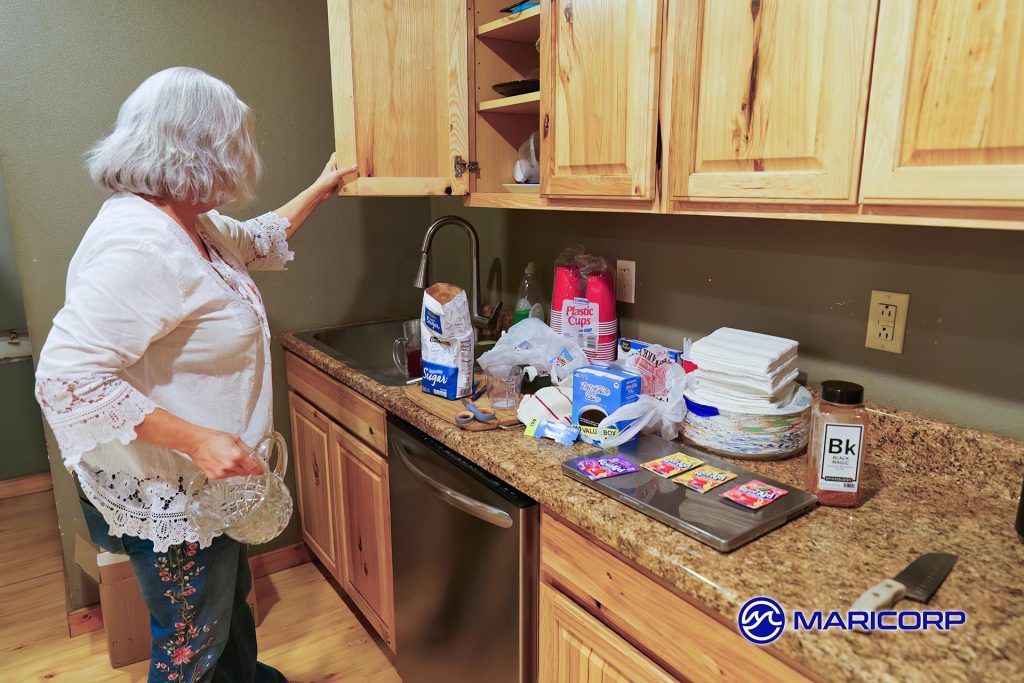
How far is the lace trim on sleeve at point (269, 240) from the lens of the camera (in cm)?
174

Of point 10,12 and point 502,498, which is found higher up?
point 10,12

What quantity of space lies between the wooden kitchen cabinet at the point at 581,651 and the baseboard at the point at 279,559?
1.59 meters

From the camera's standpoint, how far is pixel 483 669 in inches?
53.8

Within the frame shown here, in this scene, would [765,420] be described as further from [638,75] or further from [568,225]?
[568,225]

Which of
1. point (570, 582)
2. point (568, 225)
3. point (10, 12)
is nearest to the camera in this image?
point (570, 582)

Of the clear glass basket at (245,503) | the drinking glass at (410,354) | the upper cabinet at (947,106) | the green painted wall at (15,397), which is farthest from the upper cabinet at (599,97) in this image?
the green painted wall at (15,397)

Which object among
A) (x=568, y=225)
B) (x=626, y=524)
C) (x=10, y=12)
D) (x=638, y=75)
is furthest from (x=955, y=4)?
(x=10, y=12)

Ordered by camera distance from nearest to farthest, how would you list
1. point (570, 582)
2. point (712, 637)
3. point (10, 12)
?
point (712, 637)
point (570, 582)
point (10, 12)

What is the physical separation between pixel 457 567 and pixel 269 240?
1.00 m

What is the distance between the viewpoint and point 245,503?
142 cm

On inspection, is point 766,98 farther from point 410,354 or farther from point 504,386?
point 410,354

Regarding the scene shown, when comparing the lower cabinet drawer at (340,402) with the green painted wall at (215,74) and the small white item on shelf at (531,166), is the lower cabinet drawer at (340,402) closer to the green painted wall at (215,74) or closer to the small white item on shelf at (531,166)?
the green painted wall at (215,74)

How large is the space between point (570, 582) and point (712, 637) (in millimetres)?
305

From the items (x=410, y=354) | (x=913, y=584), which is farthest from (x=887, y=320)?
(x=410, y=354)
